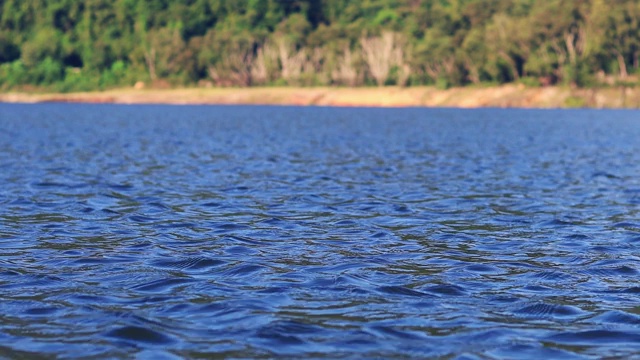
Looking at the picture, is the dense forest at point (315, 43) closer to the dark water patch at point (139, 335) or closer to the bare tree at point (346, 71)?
the bare tree at point (346, 71)

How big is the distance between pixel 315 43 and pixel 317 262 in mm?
145895

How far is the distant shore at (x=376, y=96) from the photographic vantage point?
12556 cm

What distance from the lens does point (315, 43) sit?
15725cm

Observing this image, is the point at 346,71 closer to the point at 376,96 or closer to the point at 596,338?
the point at 376,96

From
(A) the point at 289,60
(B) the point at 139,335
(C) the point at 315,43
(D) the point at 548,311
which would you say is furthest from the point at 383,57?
(B) the point at 139,335

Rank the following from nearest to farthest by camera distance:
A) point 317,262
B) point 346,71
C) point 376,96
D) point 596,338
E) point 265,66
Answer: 1. point 596,338
2. point 317,262
3. point 376,96
4. point 346,71
5. point 265,66

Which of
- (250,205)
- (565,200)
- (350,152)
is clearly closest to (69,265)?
(250,205)

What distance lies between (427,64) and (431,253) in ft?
415

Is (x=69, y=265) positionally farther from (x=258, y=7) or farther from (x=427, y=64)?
(x=258, y=7)

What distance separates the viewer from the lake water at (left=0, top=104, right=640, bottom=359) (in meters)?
9.47

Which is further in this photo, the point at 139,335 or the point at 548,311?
the point at 548,311

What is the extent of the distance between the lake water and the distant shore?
101042 millimetres

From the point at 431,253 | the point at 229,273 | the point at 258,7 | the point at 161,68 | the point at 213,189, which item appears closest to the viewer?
the point at 229,273

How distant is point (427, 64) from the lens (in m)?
138
